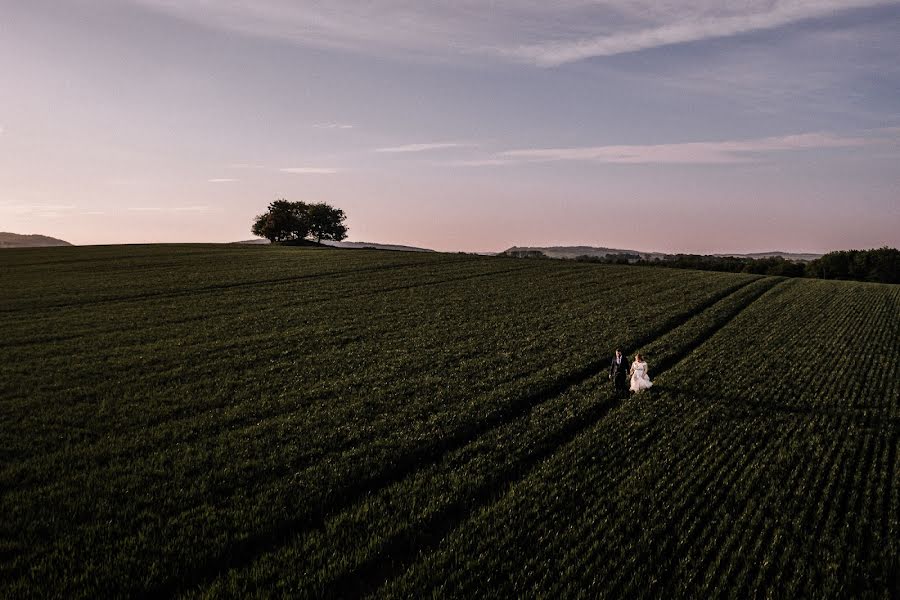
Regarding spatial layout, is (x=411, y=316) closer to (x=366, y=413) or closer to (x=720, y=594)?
(x=366, y=413)

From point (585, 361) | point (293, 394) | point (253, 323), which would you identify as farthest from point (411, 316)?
point (293, 394)

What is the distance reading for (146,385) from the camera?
61.2 feet

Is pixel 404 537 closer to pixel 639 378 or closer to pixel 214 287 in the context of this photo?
pixel 639 378

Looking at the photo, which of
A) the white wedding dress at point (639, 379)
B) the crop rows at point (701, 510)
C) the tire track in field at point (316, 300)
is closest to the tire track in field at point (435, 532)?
the crop rows at point (701, 510)

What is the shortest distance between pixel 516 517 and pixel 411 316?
2375cm

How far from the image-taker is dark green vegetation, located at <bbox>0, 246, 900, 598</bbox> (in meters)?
8.74

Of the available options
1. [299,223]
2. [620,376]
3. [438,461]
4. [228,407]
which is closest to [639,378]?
[620,376]

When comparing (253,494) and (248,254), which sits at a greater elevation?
(248,254)

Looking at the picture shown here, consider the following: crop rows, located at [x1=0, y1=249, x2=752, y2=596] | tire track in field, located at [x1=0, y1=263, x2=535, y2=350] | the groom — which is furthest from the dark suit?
tire track in field, located at [x1=0, y1=263, x2=535, y2=350]

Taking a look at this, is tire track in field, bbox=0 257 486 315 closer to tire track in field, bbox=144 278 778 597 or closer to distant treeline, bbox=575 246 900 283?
tire track in field, bbox=144 278 778 597

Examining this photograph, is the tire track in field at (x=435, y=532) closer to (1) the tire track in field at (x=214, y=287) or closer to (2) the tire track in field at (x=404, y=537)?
(2) the tire track in field at (x=404, y=537)

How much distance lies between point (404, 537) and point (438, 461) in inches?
139

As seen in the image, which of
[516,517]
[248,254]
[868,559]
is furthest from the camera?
[248,254]

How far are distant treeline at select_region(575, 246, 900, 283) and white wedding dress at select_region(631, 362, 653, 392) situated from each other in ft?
309
